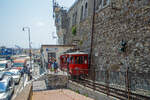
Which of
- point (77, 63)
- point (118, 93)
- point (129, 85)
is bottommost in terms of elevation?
point (118, 93)

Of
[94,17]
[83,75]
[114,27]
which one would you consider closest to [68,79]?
[83,75]

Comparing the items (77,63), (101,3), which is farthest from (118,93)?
(101,3)

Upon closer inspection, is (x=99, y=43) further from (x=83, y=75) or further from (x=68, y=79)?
(x=68, y=79)

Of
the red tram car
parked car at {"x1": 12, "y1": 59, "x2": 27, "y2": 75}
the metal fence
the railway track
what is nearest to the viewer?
the railway track

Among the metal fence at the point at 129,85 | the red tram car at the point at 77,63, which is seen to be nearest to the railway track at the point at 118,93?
the metal fence at the point at 129,85

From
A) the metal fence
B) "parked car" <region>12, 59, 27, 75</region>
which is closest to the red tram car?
the metal fence

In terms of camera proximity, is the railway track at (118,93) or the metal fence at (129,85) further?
the metal fence at (129,85)

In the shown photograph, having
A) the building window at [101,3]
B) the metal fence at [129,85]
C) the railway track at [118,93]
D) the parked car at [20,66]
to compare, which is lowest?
the parked car at [20,66]

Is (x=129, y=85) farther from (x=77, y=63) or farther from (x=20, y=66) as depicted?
(x=20, y=66)

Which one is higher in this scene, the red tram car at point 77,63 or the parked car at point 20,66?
the red tram car at point 77,63

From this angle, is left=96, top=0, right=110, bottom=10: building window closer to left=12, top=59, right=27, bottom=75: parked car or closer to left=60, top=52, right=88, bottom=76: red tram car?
left=60, top=52, right=88, bottom=76: red tram car

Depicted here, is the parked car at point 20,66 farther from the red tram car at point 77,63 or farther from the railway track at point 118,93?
the railway track at point 118,93

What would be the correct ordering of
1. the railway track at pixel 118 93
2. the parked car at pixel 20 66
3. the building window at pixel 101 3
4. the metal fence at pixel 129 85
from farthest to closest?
the parked car at pixel 20 66, the building window at pixel 101 3, the metal fence at pixel 129 85, the railway track at pixel 118 93

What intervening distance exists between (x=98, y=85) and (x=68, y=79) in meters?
4.25
